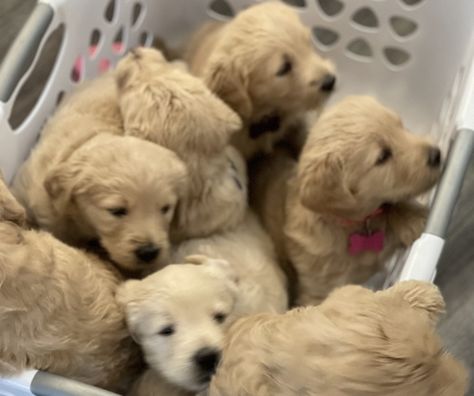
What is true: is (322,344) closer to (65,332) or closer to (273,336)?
(273,336)

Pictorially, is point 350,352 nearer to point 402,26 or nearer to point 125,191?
point 125,191

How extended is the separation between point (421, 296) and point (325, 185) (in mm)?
379

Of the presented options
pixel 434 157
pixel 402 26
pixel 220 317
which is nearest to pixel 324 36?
pixel 402 26

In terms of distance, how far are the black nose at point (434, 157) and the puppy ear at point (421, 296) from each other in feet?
1.29

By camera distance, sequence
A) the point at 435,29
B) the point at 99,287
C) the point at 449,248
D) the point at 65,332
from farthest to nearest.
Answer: the point at 449,248 → the point at 435,29 → the point at 99,287 → the point at 65,332

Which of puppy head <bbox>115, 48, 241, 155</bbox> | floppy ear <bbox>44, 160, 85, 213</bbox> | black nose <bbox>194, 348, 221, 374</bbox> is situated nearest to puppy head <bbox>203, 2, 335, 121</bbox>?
puppy head <bbox>115, 48, 241, 155</bbox>

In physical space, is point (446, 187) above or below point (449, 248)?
above

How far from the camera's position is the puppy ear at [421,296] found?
1204mm

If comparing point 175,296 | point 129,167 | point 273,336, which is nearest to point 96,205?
point 129,167

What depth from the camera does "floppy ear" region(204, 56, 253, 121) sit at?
1.76 metres

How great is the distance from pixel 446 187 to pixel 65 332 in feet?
2.48

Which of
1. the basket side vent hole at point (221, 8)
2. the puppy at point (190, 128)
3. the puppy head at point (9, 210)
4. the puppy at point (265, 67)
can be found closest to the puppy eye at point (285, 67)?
the puppy at point (265, 67)

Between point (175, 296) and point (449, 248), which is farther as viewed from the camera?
point (449, 248)

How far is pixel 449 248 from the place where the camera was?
2.22m
